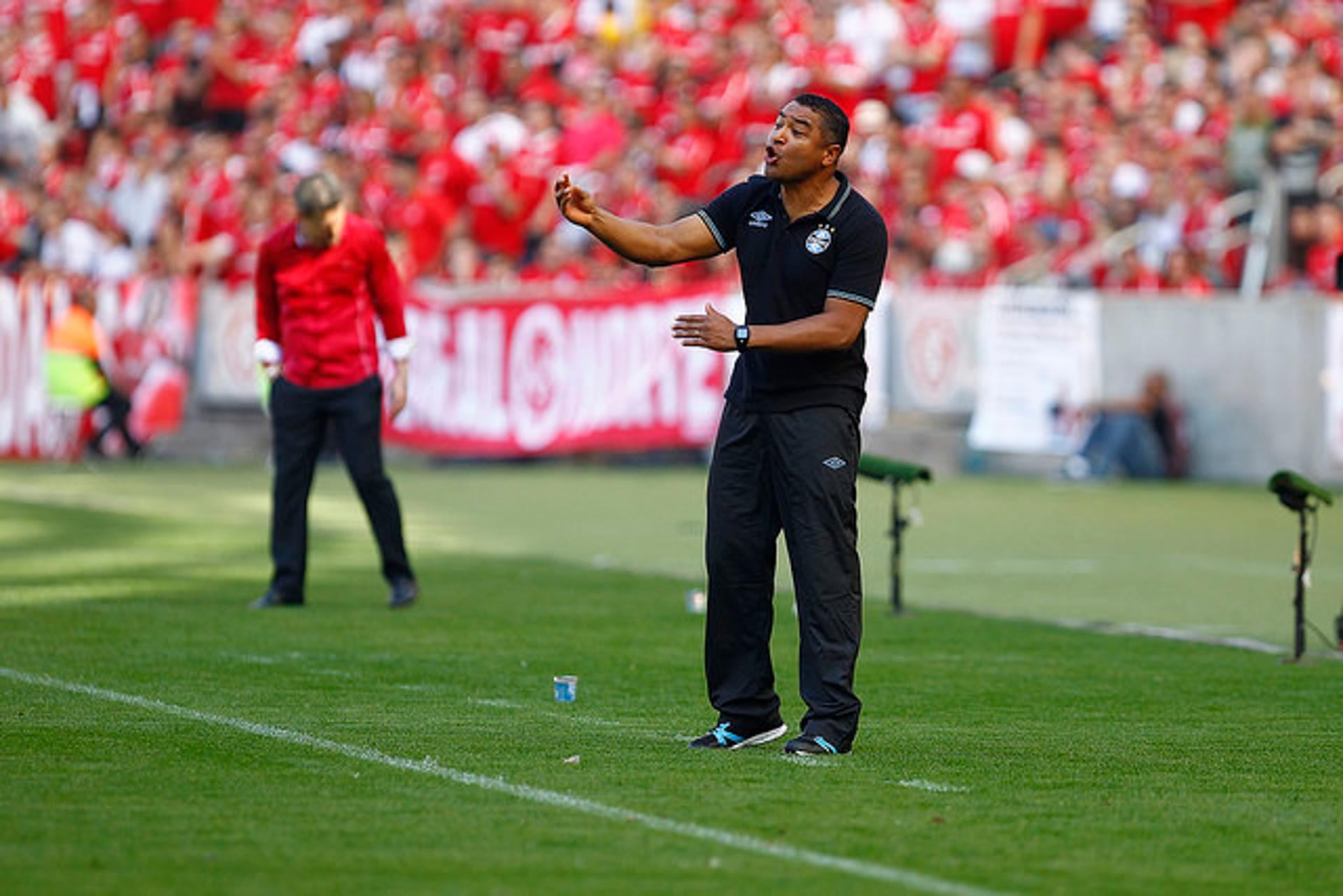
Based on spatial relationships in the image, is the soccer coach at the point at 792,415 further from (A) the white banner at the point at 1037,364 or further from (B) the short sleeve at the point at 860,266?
(A) the white banner at the point at 1037,364

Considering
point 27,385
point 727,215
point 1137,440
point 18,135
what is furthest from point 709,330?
point 18,135

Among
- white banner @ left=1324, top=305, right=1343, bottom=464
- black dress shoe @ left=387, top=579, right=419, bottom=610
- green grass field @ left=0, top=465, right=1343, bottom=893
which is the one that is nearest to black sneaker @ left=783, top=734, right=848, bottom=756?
green grass field @ left=0, top=465, right=1343, bottom=893

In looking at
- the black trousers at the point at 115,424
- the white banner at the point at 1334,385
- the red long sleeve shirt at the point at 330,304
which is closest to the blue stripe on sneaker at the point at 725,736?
the red long sleeve shirt at the point at 330,304

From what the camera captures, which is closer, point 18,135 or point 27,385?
point 27,385

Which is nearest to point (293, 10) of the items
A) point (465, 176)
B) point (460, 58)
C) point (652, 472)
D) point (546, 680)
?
point (460, 58)

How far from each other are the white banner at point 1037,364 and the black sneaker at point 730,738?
16.7 meters

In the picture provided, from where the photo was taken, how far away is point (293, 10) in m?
34.2

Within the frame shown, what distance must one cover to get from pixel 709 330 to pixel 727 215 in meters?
0.70

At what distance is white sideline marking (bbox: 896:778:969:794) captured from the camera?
25.1ft

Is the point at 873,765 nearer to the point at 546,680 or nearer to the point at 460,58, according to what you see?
the point at 546,680

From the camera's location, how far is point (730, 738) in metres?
8.51

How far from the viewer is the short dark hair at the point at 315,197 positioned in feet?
42.7

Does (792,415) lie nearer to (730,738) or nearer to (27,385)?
(730,738)

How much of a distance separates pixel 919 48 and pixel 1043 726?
71.0 ft
